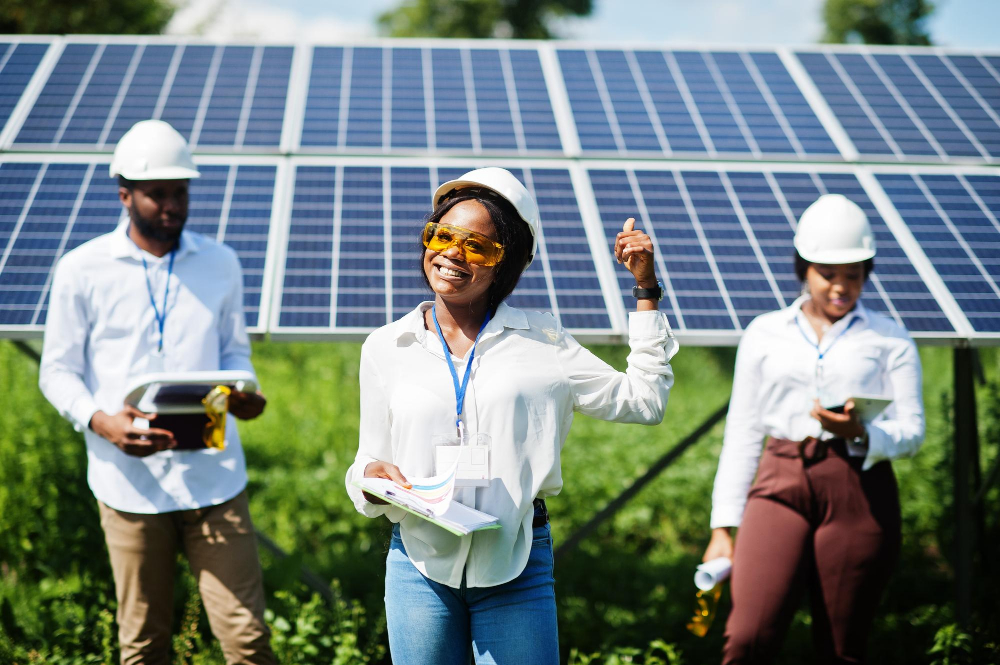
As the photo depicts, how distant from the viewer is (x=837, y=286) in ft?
12.6

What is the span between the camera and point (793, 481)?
376 cm

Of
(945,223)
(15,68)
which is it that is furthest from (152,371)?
(945,223)

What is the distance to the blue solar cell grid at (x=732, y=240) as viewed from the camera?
15.4 ft

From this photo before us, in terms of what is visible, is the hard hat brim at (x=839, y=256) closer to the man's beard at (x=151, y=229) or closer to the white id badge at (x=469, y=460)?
the white id badge at (x=469, y=460)

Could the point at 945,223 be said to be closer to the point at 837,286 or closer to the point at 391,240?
the point at 837,286

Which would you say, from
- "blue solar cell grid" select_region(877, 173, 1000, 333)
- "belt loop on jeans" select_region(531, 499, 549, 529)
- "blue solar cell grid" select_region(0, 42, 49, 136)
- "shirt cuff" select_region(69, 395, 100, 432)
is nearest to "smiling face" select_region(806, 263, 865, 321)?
"blue solar cell grid" select_region(877, 173, 1000, 333)

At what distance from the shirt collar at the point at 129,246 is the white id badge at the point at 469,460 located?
1.90 m

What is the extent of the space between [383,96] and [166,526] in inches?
134

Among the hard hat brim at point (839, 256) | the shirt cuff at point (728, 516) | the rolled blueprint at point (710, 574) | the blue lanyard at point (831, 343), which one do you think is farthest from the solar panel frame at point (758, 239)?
the rolled blueprint at point (710, 574)

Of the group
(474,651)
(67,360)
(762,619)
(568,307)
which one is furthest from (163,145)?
(762,619)

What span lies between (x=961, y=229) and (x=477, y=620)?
156 inches

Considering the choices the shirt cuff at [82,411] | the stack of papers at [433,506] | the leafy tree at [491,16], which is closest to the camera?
the stack of papers at [433,506]

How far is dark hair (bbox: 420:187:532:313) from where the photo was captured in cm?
270

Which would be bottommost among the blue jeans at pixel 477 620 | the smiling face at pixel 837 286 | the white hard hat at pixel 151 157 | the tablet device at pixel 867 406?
the blue jeans at pixel 477 620
